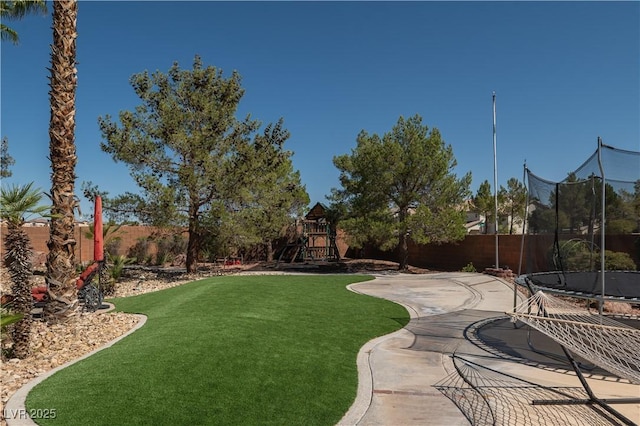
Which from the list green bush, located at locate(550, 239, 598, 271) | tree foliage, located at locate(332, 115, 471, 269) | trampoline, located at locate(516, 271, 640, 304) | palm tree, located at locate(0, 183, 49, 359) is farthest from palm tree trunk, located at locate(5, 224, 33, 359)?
tree foliage, located at locate(332, 115, 471, 269)

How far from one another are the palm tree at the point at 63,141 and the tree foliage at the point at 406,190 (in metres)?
13.5

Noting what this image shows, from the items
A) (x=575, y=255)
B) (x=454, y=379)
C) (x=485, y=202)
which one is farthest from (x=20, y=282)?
(x=485, y=202)

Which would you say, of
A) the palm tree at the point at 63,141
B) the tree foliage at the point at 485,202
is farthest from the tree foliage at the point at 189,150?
the tree foliage at the point at 485,202

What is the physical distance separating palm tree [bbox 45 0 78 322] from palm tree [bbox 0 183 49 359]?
167cm

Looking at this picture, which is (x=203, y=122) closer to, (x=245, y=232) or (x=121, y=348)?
(x=245, y=232)

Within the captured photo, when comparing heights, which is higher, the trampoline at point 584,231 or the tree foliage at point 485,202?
the tree foliage at point 485,202

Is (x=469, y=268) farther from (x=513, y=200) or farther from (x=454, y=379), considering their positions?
(x=513, y=200)

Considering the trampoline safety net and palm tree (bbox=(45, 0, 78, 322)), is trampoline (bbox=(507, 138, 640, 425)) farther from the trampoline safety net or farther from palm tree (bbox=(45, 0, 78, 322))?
palm tree (bbox=(45, 0, 78, 322))

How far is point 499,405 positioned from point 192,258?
16.0 metres

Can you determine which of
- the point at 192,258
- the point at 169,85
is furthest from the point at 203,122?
the point at 192,258

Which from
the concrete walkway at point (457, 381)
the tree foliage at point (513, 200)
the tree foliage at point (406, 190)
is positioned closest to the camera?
the concrete walkway at point (457, 381)

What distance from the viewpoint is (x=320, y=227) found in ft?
90.9

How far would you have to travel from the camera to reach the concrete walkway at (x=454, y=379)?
5016 millimetres

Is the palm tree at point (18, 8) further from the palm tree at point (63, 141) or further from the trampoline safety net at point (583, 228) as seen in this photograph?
the trampoline safety net at point (583, 228)
